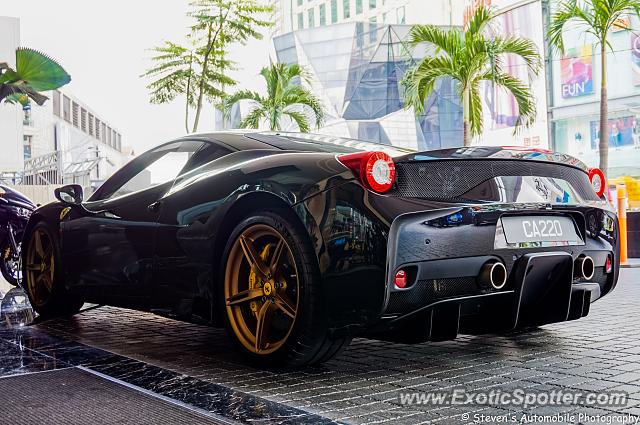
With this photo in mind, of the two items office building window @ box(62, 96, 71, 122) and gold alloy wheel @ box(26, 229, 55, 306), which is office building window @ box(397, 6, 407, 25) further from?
gold alloy wheel @ box(26, 229, 55, 306)

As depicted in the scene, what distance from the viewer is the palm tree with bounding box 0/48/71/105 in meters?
8.65

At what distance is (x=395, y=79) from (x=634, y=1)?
38.1 m

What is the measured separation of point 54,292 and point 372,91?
4696 centimetres

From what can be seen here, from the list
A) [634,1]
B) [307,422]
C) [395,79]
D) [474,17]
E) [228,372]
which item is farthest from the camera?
[395,79]

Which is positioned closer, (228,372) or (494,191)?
(494,191)

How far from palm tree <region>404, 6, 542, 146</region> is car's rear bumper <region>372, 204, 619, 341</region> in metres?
10.9

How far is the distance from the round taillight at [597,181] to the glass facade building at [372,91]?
152 ft

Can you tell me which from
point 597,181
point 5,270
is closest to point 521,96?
point 5,270

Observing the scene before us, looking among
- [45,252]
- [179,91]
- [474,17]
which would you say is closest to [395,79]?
[179,91]

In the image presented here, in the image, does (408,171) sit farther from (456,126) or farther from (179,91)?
(456,126)

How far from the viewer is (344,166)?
3295mm

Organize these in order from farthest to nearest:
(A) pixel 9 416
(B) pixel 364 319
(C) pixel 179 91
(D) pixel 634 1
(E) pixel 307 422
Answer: (C) pixel 179 91 < (D) pixel 634 1 < (B) pixel 364 319 < (A) pixel 9 416 < (E) pixel 307 422

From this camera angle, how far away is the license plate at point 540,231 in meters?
3.34

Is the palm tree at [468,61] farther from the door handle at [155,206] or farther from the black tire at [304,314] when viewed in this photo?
the black tire at [304,314]
